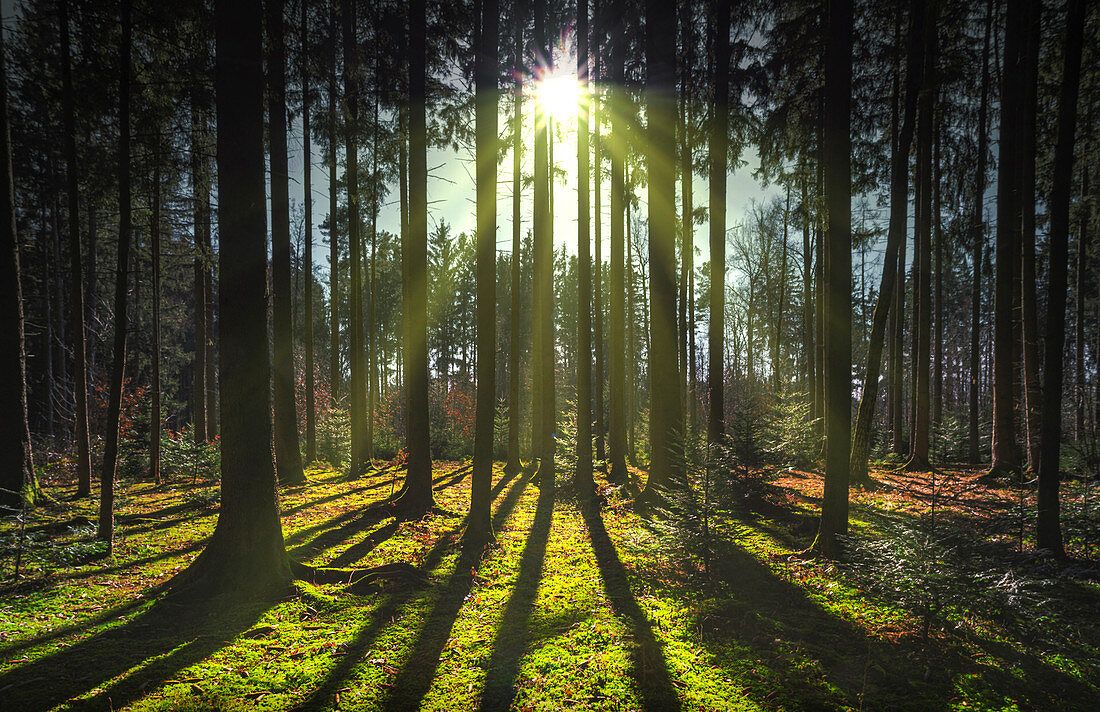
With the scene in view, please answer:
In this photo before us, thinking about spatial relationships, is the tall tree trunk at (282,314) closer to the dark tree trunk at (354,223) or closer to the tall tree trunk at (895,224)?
the dark tree trunk at (354,223)

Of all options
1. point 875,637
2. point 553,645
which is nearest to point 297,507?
point 553,645

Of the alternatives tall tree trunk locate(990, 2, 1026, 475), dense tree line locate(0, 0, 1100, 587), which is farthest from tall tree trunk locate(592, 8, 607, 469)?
tall tree trunk locate(990, 2, 1026, 475)

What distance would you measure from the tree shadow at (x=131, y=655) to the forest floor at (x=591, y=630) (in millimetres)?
20

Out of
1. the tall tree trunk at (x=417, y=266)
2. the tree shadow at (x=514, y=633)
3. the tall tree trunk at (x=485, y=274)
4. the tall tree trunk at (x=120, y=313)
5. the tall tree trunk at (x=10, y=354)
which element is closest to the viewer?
the tree shadow at (x=514, y=633)

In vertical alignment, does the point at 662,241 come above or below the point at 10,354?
above

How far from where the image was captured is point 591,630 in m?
4.49

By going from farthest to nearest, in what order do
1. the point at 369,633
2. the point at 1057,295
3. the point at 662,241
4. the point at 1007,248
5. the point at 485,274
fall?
the point at 1007,248, the point at 662,241, the point at 485,274, the point at 1057,295, the point at 369,633

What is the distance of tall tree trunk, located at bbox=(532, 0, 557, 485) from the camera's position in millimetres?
12172

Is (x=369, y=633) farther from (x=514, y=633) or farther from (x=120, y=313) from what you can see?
(x=120, y=313)

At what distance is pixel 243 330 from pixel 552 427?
8.85 m

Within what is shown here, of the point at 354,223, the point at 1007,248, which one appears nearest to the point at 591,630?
the point at 354,223

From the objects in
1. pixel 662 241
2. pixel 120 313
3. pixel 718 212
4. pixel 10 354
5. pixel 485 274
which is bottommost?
pixel 10 354

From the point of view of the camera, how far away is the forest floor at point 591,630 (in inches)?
133

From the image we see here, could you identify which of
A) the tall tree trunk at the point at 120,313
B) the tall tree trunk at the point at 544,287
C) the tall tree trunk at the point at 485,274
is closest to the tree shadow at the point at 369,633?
the tall tree trunk at the point at 485,274
